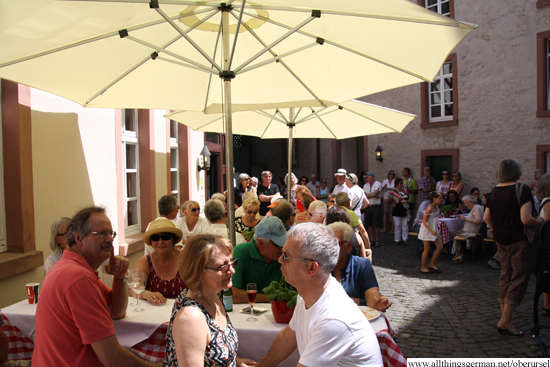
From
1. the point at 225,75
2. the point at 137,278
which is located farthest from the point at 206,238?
the point at 225,75

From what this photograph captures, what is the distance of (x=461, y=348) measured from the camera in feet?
14.6

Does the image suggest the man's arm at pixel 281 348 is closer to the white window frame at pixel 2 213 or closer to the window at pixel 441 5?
the white window frame at pixel 2 213

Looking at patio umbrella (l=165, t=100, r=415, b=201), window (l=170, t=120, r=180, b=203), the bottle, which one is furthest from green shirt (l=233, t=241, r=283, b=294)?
window (l=170, t=120, r=180, b=203)

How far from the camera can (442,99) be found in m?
13.2

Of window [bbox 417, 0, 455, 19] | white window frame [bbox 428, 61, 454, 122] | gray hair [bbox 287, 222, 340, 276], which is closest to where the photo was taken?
gray hair [bbox 287, 222, 340, 276]

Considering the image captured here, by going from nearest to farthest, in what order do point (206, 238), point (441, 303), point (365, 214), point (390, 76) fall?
point (206, 238) < point (390, 76) < point (441, 303) < point (365, 214)

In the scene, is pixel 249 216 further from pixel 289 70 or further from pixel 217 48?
pixel 217 48

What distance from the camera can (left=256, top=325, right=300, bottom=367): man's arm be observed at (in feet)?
8.02

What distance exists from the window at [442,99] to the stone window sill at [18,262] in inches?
457

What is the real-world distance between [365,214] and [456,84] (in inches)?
190

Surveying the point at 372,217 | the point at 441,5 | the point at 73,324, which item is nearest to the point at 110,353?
the point at 73,324

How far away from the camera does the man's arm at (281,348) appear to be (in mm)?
2445

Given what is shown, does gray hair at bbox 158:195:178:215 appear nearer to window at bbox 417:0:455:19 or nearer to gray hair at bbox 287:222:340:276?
gray hair at bbox 287:222:340:276

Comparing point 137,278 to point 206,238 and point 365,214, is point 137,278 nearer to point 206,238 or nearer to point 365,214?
point 206,238
